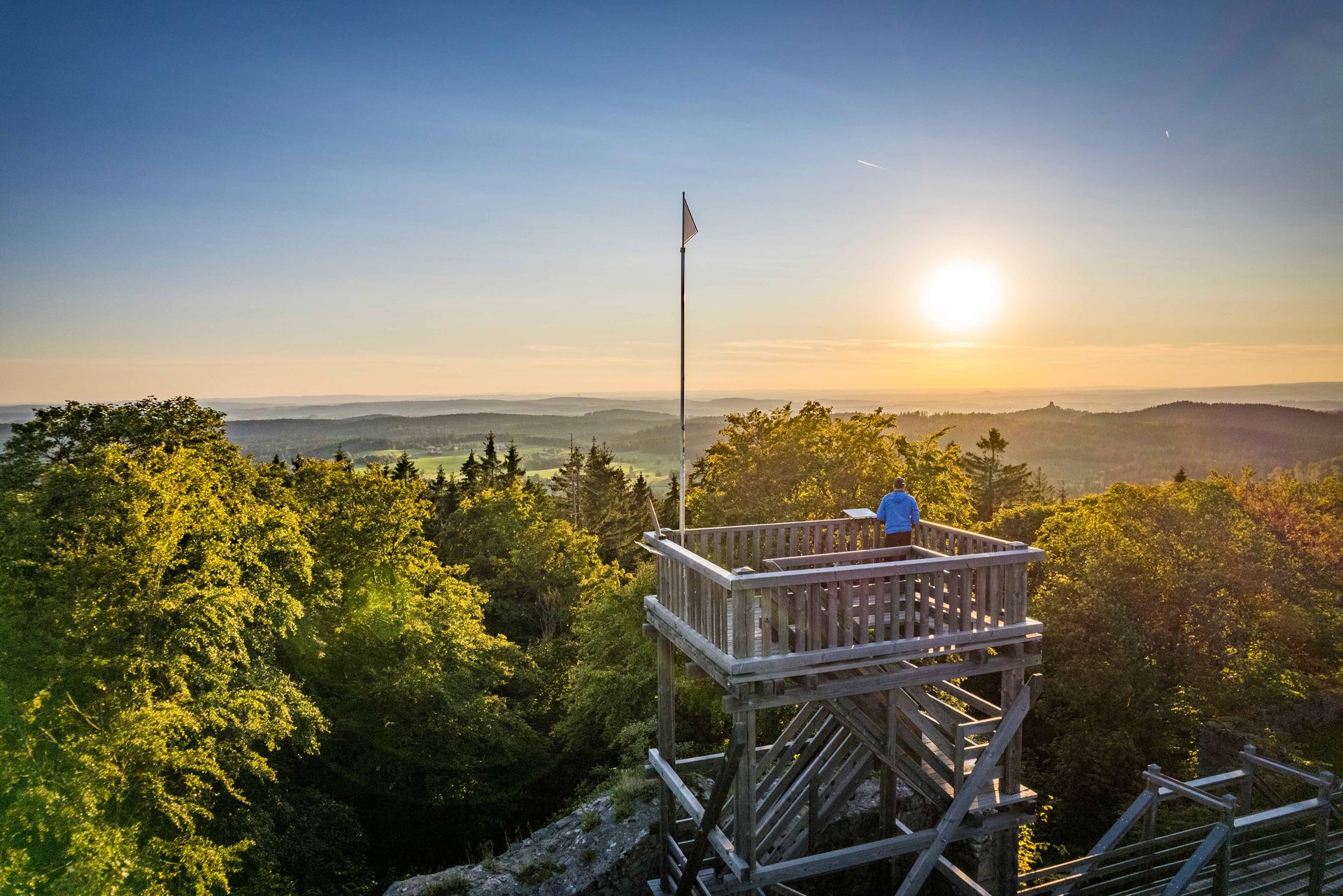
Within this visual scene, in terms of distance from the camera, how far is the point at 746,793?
926 cm

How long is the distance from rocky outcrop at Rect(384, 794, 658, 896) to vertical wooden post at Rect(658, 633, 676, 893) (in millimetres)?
470

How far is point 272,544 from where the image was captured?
18891 millimetres

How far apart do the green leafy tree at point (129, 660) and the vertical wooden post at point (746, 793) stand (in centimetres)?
994

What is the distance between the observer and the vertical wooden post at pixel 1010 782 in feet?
32.0

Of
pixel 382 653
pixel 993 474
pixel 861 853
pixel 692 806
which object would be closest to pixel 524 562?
pixel 382 653

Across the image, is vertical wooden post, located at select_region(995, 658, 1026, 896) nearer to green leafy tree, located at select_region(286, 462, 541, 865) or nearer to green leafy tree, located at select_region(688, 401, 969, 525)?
green leafy tree, located at select_region(688, 401, 969, 525)

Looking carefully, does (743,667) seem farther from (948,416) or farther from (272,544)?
(948,416)

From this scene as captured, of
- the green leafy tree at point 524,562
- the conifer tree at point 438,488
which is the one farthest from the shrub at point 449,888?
the conifer tree at point 438,488

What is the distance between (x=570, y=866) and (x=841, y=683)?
6881 mm

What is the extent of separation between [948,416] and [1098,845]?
101 meters

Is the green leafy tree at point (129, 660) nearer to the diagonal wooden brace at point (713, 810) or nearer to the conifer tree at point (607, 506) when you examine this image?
the diagonal wooden brace at point (713, 810)

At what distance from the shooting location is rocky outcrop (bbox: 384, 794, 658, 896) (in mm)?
12438

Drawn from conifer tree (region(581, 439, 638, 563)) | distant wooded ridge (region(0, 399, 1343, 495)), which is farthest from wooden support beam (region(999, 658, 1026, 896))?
distant wooded ridge (region(0, 399, 1343, 495))

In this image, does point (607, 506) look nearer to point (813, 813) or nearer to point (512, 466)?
point (512, 466)
